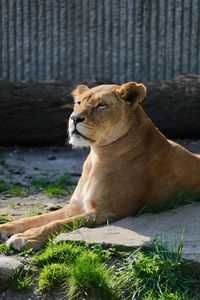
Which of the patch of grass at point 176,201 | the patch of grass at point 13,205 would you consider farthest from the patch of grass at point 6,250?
the patch of grass at point 13,205

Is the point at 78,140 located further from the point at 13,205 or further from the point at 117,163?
the point at 13,205

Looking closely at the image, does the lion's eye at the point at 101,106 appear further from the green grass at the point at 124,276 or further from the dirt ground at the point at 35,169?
the dirt ground at the point at 35,169

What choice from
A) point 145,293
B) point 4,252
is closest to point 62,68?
point 4,252

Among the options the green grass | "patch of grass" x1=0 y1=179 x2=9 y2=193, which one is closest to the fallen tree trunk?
"patch of grass" x1=0 y1=179 x2=9 y2=193

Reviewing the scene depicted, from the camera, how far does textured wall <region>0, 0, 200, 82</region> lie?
923 cm

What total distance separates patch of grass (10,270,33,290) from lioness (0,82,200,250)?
1.62 feet

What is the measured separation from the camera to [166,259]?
4.68 meters

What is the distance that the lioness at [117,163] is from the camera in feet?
17.6

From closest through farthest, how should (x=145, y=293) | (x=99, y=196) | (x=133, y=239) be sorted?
(x=145, y=293), (x=133, y=239), (x=99, y=196)

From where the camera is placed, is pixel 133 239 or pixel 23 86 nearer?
pixel 133 239

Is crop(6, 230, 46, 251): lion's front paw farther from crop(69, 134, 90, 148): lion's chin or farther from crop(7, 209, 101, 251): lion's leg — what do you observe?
crop(69, 134, 90, 148): lion's chin

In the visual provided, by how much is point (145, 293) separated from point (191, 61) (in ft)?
17.0

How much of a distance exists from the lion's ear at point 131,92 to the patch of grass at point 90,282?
51.3 inches

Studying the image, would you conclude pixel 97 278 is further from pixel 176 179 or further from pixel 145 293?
pixel 176 179
